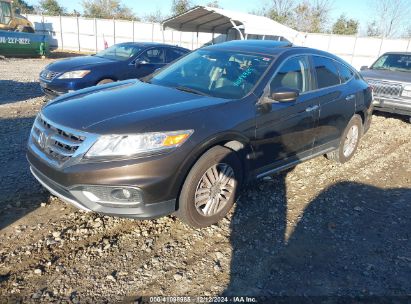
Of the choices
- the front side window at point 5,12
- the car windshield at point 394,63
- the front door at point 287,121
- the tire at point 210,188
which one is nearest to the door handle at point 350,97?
the front door at point 287,121

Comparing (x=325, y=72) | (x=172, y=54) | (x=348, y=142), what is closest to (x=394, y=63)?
(x=348, y=142)

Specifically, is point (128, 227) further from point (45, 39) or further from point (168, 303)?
point (45, 39)

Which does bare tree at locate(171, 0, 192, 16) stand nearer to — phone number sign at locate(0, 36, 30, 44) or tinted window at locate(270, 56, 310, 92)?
phone number sign at locate(0, 36, 30, 44)

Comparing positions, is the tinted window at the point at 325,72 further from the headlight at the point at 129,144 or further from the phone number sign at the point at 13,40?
the phone number sign at the point at 13,40

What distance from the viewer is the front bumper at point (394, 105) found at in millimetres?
8352

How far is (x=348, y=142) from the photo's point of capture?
562 centimetres

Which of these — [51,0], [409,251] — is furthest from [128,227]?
[51,0]

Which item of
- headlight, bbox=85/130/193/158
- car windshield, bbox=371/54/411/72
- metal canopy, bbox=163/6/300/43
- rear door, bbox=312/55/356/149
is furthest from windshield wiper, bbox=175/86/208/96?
metal canopy, bbox=163/6/300/43

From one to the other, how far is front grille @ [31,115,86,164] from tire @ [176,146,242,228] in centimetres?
102

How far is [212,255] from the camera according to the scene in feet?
10.5

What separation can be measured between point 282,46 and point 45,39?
756 inches

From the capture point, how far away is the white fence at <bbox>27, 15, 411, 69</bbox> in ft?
76.0

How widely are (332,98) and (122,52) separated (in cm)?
615

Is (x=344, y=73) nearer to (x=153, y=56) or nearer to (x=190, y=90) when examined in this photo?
(x=190, y=90)
